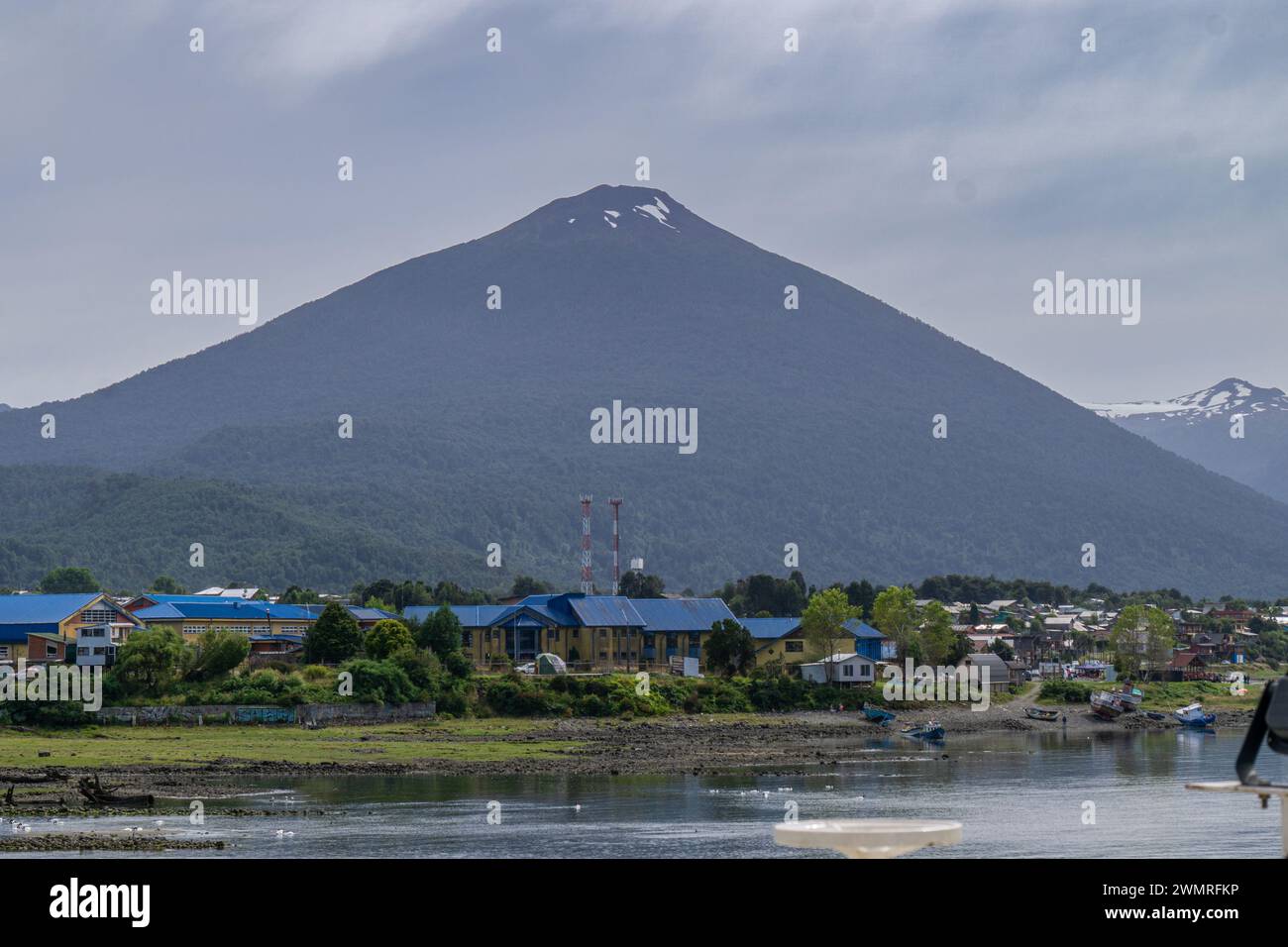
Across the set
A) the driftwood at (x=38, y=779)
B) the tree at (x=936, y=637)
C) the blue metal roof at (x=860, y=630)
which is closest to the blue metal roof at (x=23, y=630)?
the driftwood at (x=38, y=779)

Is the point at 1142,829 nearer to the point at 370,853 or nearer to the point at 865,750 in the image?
the point at 370,853

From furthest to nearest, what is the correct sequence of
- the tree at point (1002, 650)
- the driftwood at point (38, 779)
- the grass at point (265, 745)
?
the tree at point (1002, 650)
the grass at point (265, 745)
the driftwood at point (38, 779)

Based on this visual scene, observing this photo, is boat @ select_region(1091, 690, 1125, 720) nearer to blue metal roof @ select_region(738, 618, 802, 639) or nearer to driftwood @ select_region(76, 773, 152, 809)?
blue metal roof @ select_region(738, 618, 802, 639)

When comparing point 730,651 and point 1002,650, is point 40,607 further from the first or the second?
point 1002,650

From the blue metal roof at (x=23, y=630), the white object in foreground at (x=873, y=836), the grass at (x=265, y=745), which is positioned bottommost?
the grass at (x=265, y=745)

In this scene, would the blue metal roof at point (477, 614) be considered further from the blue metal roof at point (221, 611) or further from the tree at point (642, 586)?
the tree at point (642, 586)

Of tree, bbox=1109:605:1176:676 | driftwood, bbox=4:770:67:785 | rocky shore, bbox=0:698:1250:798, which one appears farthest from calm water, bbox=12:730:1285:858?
tree, bbox=1109:605:1176:676

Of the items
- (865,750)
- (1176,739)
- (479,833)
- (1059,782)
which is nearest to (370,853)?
(479,833)
